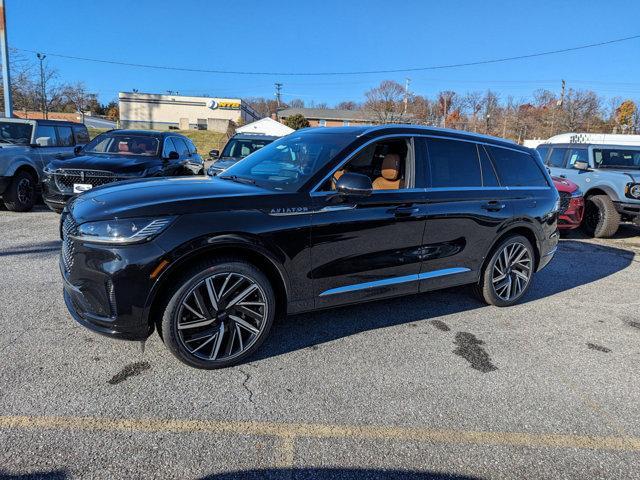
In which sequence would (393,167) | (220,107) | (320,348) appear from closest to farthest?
(320,348)
(393,167)
(220,107)

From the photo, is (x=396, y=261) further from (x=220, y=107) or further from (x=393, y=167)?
(x=220, y=107)

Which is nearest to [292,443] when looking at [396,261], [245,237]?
[245,237]

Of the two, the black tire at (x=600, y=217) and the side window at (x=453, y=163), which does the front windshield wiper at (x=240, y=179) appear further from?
the black tire at (x=600, y=217)

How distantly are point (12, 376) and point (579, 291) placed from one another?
611 cm

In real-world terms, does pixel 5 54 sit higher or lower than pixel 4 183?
higher

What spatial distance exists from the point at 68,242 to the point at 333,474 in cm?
244

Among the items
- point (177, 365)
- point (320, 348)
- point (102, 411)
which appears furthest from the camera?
point (320, 348)

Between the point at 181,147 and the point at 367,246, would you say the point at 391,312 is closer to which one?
the point at 367,246

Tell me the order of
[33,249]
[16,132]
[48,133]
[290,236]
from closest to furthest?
1. [290,236]
2. [33,249]
3. [16,132]
4. [48,133]

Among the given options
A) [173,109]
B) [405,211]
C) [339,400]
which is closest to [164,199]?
[339,400]

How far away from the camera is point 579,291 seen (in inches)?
229

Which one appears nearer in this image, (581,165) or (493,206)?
(493,206)

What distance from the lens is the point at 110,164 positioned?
7887 mm

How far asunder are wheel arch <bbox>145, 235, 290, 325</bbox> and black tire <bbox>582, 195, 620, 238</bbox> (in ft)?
28.9
